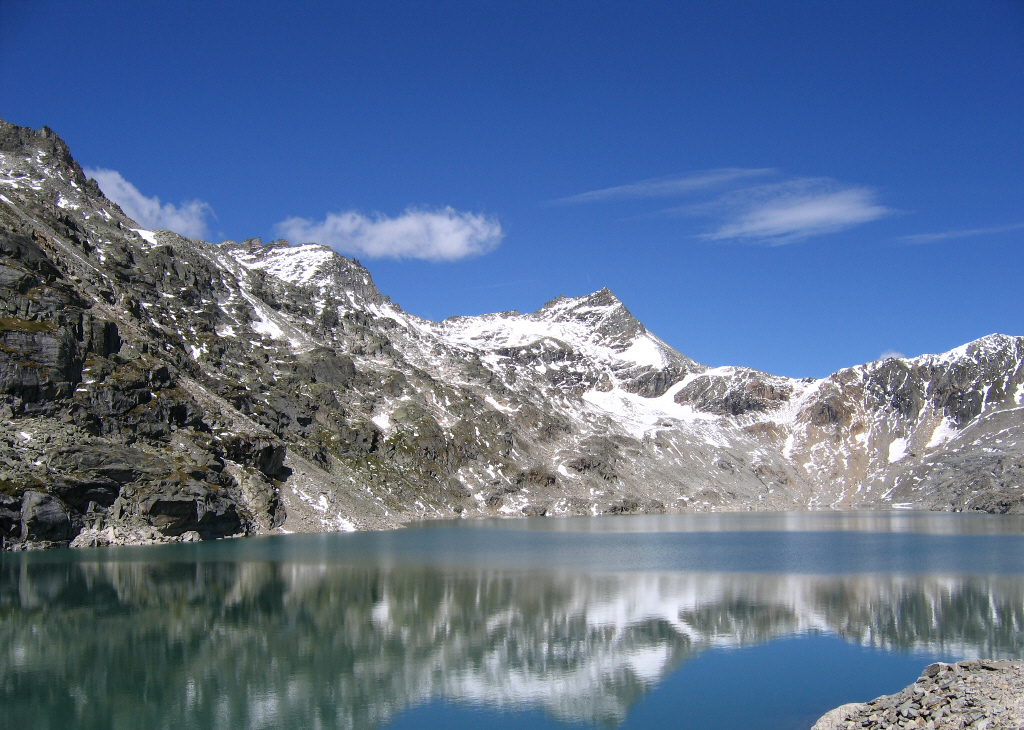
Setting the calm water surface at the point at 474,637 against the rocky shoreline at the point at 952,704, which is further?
the calm water surface at the point at 474,637

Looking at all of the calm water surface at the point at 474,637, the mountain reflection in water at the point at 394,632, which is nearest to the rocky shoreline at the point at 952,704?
the calm water surface at the point at 474,637

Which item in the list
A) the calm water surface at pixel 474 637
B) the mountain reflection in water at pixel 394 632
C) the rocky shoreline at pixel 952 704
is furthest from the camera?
the mountain reflection in water at pixel 394 632

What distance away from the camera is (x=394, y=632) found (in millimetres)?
46500

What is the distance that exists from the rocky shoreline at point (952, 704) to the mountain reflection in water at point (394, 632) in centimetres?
911

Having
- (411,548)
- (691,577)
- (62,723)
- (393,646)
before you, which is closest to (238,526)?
(411,548)

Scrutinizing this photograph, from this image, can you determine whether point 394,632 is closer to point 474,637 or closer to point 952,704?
point 474,637

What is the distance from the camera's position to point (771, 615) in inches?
2032

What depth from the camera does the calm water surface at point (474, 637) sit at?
32469mm

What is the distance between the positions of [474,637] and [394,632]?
4.94m

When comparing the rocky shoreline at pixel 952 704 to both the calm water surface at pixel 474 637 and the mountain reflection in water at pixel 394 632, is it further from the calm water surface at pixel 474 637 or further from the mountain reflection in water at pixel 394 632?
the mountain reflection in water at pixel 394 632

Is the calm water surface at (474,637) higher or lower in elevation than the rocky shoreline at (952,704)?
lower

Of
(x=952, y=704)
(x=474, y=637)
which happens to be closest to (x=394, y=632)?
(x=474, y=637)

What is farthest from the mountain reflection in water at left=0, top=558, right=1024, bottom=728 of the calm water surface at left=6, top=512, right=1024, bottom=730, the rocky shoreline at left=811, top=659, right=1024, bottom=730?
the rocky shoreline at left=811, top=659, right=1024, bottom=730

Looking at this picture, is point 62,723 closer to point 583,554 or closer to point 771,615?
point 771,615
